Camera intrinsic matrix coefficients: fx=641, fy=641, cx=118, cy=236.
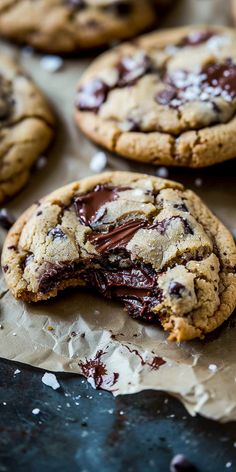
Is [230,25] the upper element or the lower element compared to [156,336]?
upper

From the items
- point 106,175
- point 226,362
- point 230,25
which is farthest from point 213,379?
point 230,25

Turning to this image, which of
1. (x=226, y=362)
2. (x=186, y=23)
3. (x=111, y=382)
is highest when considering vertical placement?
(x=186, y=23)

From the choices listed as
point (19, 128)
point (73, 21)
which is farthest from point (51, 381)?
point (73, 21)

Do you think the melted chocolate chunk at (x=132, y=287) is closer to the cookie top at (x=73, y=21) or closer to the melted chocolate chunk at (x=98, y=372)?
the melted chocolate chunk at (x=98, y=372)

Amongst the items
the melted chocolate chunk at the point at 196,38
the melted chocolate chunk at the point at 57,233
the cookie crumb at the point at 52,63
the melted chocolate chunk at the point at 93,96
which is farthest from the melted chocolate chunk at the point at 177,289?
the cookie crumb at the point at 52,63

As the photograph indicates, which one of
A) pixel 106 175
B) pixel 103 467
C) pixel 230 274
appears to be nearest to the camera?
pixel 103 467

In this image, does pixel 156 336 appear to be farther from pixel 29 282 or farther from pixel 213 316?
pixel 29 282
